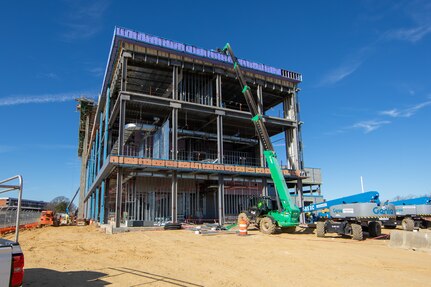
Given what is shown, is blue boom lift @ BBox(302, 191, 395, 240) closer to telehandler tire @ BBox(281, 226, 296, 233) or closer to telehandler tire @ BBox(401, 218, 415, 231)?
telehandler tire @ BBox(281, 226, 296, 233)

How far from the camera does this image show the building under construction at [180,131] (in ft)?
90.2

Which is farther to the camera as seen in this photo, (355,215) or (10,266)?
(355,215)

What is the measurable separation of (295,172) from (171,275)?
27147 mm

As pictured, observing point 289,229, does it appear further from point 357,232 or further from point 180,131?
point 180,131

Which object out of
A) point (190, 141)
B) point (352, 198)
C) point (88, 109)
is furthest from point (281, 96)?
point (88, 109)

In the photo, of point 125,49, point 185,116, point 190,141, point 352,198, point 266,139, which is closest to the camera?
point 352,198

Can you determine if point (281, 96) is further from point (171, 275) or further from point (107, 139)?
point (171, 275)

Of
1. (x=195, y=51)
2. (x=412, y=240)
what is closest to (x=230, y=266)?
(x=412, y=240)

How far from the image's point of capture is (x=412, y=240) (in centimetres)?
1394

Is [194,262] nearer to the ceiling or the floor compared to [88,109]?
nearer to the floor

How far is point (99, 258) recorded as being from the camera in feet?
38.5

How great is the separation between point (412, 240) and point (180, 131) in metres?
24.3

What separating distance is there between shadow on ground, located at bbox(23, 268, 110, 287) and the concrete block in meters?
12.6

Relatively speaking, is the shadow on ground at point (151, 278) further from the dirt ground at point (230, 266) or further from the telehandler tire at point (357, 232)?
the telehandler tire at point (357, 232)
